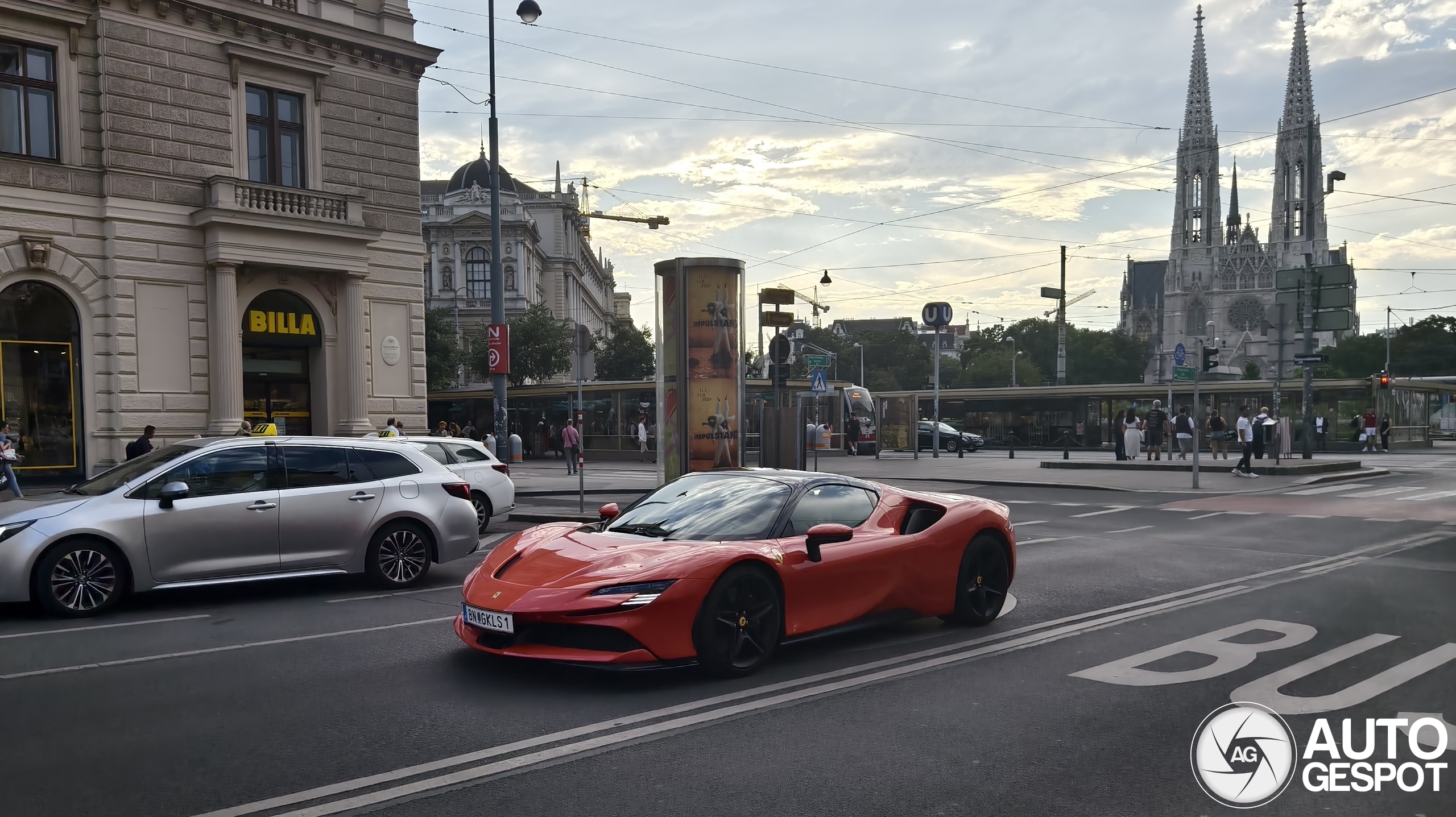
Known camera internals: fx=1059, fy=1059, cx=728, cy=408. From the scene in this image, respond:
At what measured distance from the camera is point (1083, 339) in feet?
399

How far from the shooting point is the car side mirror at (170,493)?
348 inches

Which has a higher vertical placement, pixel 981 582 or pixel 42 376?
pixel 42 376

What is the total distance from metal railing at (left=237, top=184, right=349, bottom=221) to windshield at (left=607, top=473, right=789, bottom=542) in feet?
57.5

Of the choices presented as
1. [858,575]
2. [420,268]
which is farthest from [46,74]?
[858,575]

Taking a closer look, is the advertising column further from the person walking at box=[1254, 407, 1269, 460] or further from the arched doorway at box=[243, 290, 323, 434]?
the person walking at box=[1254, 407, 1269, 460]

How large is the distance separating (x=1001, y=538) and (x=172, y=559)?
6.88 meters

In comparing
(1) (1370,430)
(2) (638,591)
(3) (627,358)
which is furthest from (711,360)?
(3) (627,358)

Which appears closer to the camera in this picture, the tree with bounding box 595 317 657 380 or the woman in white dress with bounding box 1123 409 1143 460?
the woman in white dress with bounding box 1123 409 1143 460

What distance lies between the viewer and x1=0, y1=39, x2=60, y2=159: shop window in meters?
19.7

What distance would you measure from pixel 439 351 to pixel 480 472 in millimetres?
44507

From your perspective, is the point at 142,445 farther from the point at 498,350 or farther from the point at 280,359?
the point at 498,350

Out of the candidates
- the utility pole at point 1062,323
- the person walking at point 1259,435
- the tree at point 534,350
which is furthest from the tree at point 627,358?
the person walking at point 1259,435

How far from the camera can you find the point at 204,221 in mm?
21391

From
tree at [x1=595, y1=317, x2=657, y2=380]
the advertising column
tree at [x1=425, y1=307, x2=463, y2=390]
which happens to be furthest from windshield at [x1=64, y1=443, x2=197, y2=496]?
tree at [x1=595, y1=317, x2=657, y2=380]
